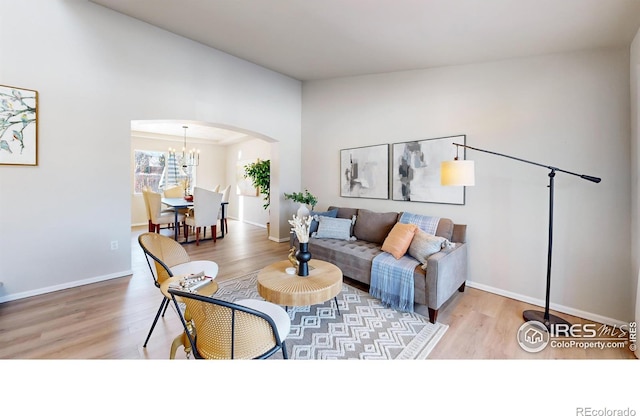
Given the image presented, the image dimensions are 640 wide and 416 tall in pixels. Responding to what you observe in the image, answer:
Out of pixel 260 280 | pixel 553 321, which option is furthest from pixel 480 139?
pixel 260 280

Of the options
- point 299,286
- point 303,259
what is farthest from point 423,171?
point 299,286

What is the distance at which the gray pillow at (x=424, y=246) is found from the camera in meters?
2.62

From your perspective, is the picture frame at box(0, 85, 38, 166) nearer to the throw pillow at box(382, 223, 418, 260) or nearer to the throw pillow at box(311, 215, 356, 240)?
the throw pillow at box(311, 215, 356, 240)

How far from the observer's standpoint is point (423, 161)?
11.4ft

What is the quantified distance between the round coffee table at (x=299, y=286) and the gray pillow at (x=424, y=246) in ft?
2.98

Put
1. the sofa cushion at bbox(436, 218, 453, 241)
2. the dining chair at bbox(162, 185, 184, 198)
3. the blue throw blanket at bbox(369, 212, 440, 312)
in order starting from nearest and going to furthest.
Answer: the blue throw blanket at bbox(369, 212, 440, 312) < the sofa cushion at bbox(436, 218, 453, 241) < the dining chair at bbox(162, 185, 184, 198)

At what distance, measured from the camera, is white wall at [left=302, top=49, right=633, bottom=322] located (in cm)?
231

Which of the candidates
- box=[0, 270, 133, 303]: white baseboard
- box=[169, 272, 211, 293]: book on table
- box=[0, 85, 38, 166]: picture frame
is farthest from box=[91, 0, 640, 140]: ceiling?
box=[0, 270, 133, 303]: white baseboard

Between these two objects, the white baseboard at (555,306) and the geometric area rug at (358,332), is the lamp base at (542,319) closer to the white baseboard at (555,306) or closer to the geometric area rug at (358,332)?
the white baseboard at (555,306)

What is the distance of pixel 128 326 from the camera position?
87.3 inches

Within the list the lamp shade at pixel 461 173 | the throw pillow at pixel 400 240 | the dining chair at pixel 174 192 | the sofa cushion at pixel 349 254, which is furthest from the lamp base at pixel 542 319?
the dining chair at pixel 174 192

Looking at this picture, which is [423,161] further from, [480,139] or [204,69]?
[204,69]

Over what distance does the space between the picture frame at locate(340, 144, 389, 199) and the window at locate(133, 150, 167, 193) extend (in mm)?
5690
